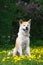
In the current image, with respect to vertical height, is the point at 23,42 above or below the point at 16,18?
below

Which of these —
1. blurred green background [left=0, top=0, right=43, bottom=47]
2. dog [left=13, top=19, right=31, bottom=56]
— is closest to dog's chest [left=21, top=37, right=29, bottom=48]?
dog [left=13, top=19, right=31, bottom=56]

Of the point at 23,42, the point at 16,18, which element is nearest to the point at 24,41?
the point at 23,42

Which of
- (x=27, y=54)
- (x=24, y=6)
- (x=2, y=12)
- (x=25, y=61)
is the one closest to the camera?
(x=25, y=61)

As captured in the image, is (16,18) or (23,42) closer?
(23,42)

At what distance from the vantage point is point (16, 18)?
19000mm

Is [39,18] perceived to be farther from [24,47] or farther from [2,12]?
[24,47]

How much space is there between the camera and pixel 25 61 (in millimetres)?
10977

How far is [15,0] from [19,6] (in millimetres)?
660

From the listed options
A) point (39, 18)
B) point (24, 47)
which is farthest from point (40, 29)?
point (24, 47)

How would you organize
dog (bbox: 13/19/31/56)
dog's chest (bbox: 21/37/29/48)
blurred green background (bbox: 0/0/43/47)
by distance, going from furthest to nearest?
blurred green background (bbox: 0/0/43/47)
dog's chest (bbox: 21/37/29/48)
dog (bbox: 13/19/31/56)

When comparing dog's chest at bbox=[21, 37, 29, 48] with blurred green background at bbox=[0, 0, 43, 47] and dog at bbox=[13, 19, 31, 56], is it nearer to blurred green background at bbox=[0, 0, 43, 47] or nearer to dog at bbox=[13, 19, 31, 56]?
dog at bbox=[13, 19, 31, 56]

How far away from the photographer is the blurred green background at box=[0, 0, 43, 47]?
18344 mm

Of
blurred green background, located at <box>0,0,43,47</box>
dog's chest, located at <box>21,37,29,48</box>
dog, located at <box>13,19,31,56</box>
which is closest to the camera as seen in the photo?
dog, located at <box>13,19,31,56</box>

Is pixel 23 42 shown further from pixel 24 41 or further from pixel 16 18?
pixel 16 18
